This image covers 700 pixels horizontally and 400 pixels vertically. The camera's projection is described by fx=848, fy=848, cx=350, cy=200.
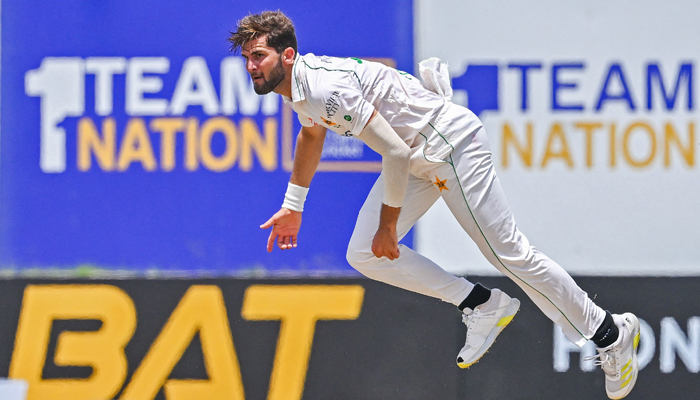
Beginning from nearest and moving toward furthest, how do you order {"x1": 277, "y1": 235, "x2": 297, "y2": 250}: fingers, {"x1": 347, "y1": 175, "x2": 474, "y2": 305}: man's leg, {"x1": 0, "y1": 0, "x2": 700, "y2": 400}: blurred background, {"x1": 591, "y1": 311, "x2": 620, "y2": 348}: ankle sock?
{"x1": 347, "y1": 175, "x2": 474, "y2": 305}: man's leg, {"x1": 591, "y1": 311, "x2": 620, "y2": 348}: ankle sock, {"x1": 277, "y1": 235, "x2": 297, "y2": 250}: fingers, {"x1": 0, "y1": 0, "x2": 700, "y2": 400}: blurred background

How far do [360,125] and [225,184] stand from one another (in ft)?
5.40

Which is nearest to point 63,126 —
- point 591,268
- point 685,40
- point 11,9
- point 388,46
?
point 11,9

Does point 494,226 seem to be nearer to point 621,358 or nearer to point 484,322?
point 484,322

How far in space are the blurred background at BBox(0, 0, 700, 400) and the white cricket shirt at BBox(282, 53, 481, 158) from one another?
46.3 inches

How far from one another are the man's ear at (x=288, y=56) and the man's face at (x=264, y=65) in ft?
0.05

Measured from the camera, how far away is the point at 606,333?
353cm

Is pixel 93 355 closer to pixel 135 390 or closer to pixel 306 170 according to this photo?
pixel 135 390

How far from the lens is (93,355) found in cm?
438

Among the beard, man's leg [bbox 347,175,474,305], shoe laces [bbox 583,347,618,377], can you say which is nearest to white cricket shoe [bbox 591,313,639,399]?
shoe laces [bbox 583,347,618,377]

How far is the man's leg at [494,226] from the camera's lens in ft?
10.7

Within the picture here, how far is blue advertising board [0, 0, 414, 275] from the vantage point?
447 centimetres

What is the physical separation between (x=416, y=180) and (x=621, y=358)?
1.16 m

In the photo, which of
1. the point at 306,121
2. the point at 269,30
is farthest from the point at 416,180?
the point at 269,30

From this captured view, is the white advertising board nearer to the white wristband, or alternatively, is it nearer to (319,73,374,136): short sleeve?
the white wristband
